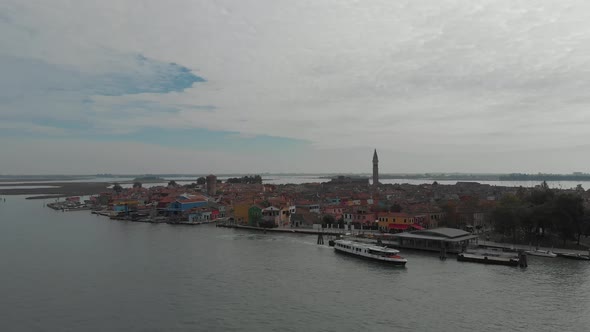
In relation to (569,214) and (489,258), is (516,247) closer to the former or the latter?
(569,214)

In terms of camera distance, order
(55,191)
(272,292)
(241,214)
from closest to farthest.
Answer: (272,292) < (241,214) < (55,191)

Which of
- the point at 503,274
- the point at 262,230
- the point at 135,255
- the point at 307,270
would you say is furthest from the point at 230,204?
the point at 503,274

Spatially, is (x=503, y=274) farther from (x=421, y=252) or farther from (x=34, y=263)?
(x=34, y=263)

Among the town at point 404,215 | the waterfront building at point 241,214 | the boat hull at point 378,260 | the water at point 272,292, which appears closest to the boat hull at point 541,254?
the water at point 272,292

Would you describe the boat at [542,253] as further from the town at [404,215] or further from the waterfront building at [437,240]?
the waterfront building at [437,240]

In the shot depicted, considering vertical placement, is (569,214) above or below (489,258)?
above

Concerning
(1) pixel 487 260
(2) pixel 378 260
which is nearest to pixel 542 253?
(1) pixel 487 260

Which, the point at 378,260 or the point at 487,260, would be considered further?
the point at 378,260
